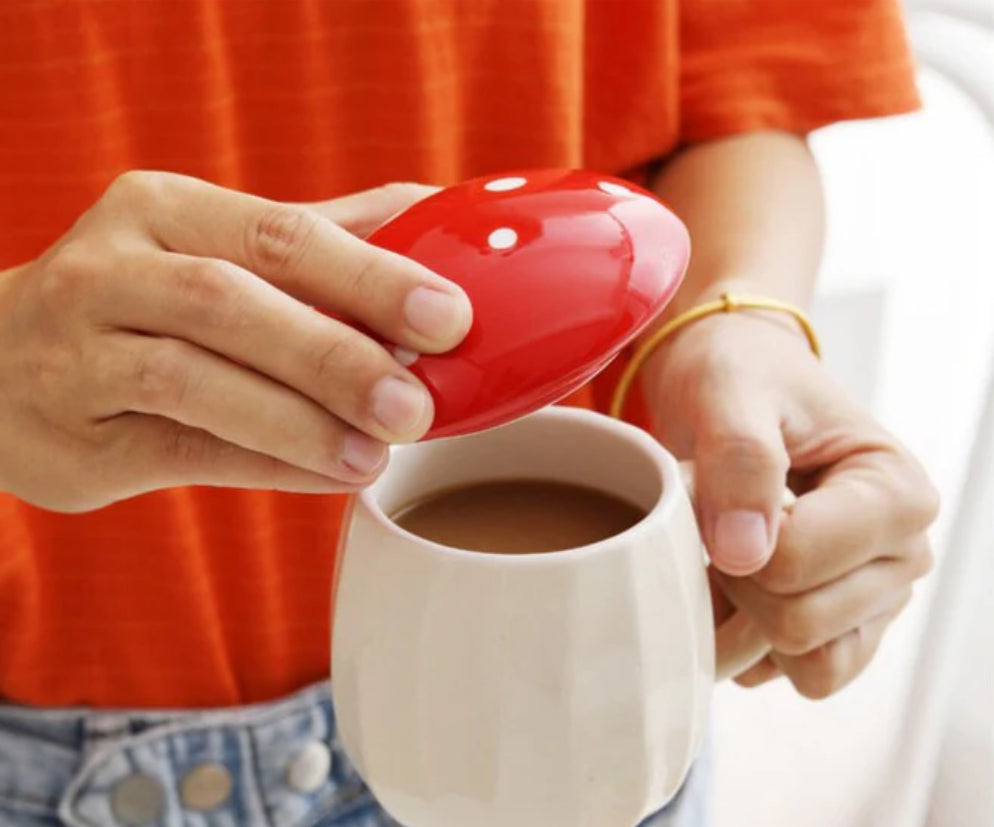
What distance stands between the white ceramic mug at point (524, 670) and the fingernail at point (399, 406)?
0.04m

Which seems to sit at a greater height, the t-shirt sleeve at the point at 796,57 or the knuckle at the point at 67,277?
the knuckle at the point at 67,277

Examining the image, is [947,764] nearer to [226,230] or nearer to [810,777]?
[810,777]

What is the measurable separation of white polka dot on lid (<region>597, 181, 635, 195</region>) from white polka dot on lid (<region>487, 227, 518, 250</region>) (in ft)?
0.12

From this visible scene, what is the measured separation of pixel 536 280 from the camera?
33 centimetres

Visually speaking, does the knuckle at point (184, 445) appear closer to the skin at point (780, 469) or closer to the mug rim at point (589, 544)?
the mug rim at point (589, 544)

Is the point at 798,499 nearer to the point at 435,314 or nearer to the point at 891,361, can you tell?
the point at 435,314

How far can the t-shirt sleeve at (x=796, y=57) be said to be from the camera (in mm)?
658

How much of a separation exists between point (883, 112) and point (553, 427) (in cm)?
35

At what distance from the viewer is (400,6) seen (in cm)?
56

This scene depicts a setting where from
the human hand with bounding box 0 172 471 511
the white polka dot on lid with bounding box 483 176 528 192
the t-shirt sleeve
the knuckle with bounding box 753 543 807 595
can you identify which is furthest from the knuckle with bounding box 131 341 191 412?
the t-shirt sleeve

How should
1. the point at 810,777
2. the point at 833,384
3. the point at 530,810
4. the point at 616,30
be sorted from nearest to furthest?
the point at 530,810 < the point at 833,384 < the point at 616,30 < the point at 810,777

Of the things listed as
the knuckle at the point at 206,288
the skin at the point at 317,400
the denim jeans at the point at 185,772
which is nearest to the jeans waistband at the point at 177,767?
the denim jeans at the point at 185,772

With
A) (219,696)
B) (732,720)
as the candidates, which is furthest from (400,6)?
(732,720)

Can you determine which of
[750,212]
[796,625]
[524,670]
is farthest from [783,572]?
[750,212]
